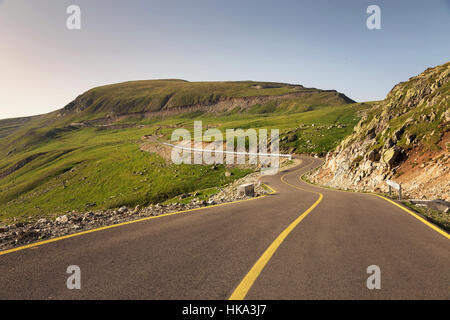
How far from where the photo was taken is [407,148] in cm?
2211

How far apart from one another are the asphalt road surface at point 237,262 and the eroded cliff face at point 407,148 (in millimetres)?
12916

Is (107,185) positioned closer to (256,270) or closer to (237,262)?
(237,262)

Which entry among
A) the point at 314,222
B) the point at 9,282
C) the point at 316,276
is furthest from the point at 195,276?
the point at 314,222

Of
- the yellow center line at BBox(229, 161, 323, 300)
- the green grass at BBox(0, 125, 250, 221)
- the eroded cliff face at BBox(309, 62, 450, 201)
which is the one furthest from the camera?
the green grass at BBox(0, 125, 250, 221)

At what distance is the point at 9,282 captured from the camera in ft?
12.3

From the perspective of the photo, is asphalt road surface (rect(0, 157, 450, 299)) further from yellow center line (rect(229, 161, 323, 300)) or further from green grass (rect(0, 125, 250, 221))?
green grass (rect(0, 125, 250, 221))

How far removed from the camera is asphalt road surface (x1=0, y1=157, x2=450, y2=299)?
3469 millimetres

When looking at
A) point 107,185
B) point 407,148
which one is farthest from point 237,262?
point 107,185

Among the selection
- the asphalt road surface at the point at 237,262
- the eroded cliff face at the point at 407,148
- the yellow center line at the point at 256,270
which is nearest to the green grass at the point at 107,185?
the eroded cliff face at the point at 407,148

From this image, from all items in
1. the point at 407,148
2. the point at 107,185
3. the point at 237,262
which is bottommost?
the point at 107,185

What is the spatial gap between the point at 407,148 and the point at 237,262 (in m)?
24.5

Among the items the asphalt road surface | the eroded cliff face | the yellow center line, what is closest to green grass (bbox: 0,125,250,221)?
the eroded cliff face

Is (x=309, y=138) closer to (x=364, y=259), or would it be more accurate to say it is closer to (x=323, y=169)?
(x=323, y=169)

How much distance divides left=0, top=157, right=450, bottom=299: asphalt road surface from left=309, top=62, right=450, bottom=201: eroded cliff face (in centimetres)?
1292
